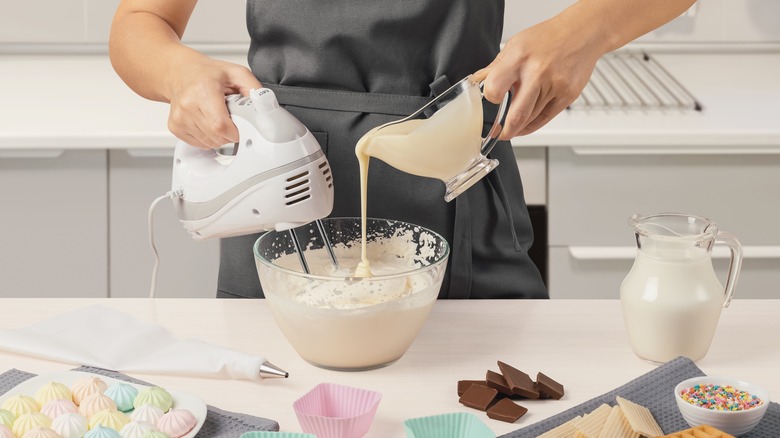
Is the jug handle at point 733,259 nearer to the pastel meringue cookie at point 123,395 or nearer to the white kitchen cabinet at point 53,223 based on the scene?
the pastel meringue cookie at point 123,395

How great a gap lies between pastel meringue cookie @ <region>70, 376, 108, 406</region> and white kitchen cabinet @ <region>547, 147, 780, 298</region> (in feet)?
3.84

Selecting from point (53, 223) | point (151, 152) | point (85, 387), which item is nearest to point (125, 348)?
point (85, 387)

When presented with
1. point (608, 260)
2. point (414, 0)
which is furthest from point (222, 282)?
point (608, 260)

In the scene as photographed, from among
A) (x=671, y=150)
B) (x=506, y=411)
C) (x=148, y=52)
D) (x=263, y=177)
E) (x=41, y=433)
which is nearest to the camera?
(x=41, y=433)

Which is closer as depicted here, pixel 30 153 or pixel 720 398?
pixel 720 398

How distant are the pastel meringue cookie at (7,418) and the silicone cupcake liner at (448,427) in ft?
1.12

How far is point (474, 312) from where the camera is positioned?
46.4 inches

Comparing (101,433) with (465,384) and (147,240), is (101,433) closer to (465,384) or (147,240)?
(465,384)

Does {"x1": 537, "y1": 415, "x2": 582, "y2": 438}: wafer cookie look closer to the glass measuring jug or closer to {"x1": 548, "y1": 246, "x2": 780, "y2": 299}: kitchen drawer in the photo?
the glass measuring jug

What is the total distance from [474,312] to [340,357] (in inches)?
9.2

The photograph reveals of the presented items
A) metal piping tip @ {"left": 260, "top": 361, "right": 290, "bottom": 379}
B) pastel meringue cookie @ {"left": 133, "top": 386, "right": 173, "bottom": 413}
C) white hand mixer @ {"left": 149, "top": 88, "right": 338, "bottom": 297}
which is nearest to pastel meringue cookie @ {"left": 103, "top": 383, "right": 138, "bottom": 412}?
pastel meringue cookie @ {"left": 133, "top": 386, "right": 173, "bottom": 413}

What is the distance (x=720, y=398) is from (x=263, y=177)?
0.50 metres

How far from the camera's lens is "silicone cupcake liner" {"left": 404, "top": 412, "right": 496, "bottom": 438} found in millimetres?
839

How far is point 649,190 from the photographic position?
1.91 m
